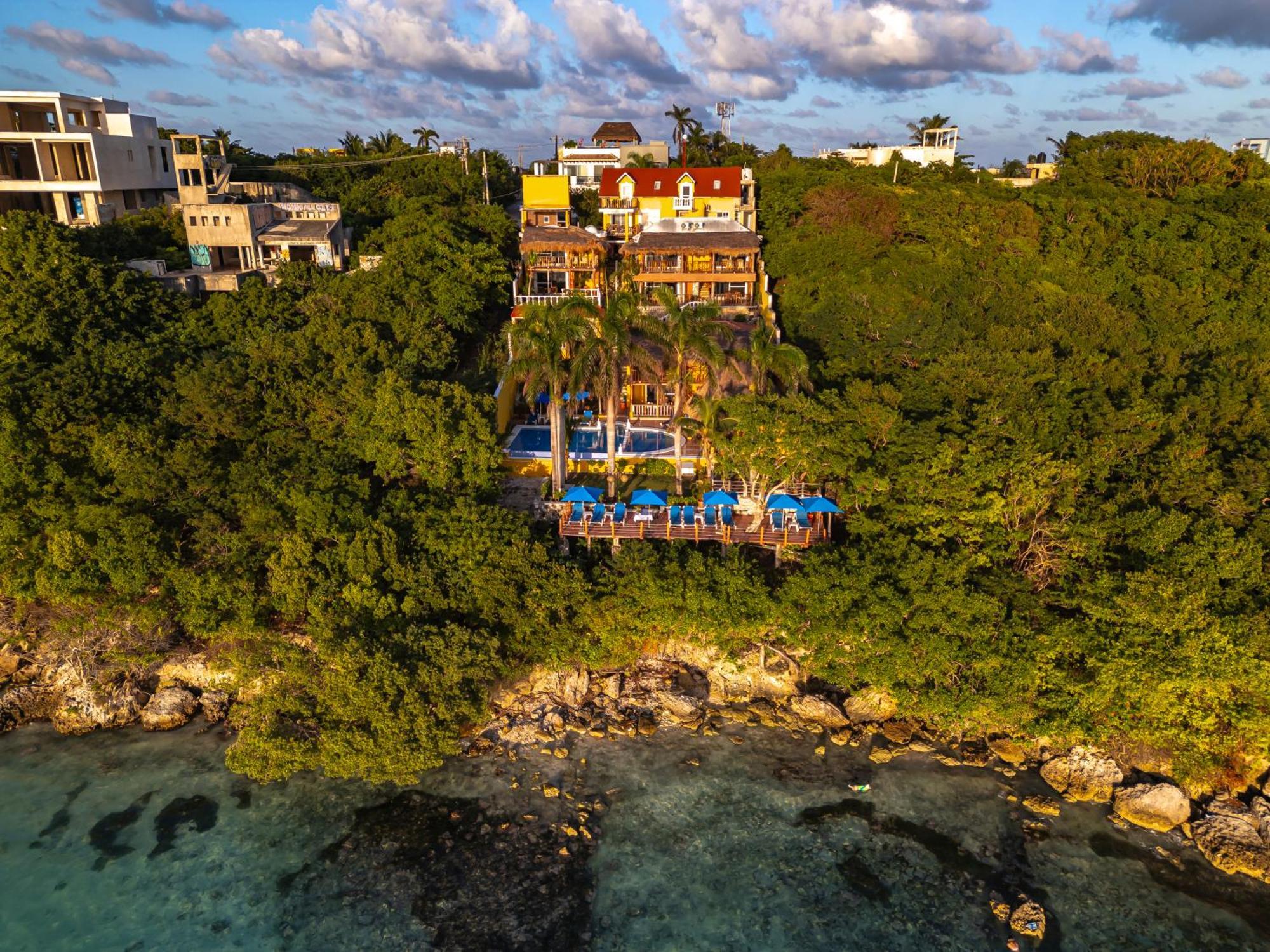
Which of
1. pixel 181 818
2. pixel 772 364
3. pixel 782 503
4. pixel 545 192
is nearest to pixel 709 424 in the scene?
pixel 772 364

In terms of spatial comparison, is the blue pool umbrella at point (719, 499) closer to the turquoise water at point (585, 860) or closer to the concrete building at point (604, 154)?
the turquoise water at point (585, 860)

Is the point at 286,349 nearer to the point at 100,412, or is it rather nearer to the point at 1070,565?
the point at 100,412

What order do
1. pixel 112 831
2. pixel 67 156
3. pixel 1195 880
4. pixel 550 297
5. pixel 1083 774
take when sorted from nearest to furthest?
1. pixel 1195 880
2. pixel 112 831
3. pixel 1083 774
4. pixel 550 297
5. pixel 67 156

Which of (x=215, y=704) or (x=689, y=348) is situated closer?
(x=215, y=704)

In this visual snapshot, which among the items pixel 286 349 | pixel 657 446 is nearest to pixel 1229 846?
pixel 657 446

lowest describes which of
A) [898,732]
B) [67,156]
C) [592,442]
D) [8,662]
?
[898,732]

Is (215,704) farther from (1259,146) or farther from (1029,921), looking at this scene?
(1259,146)
